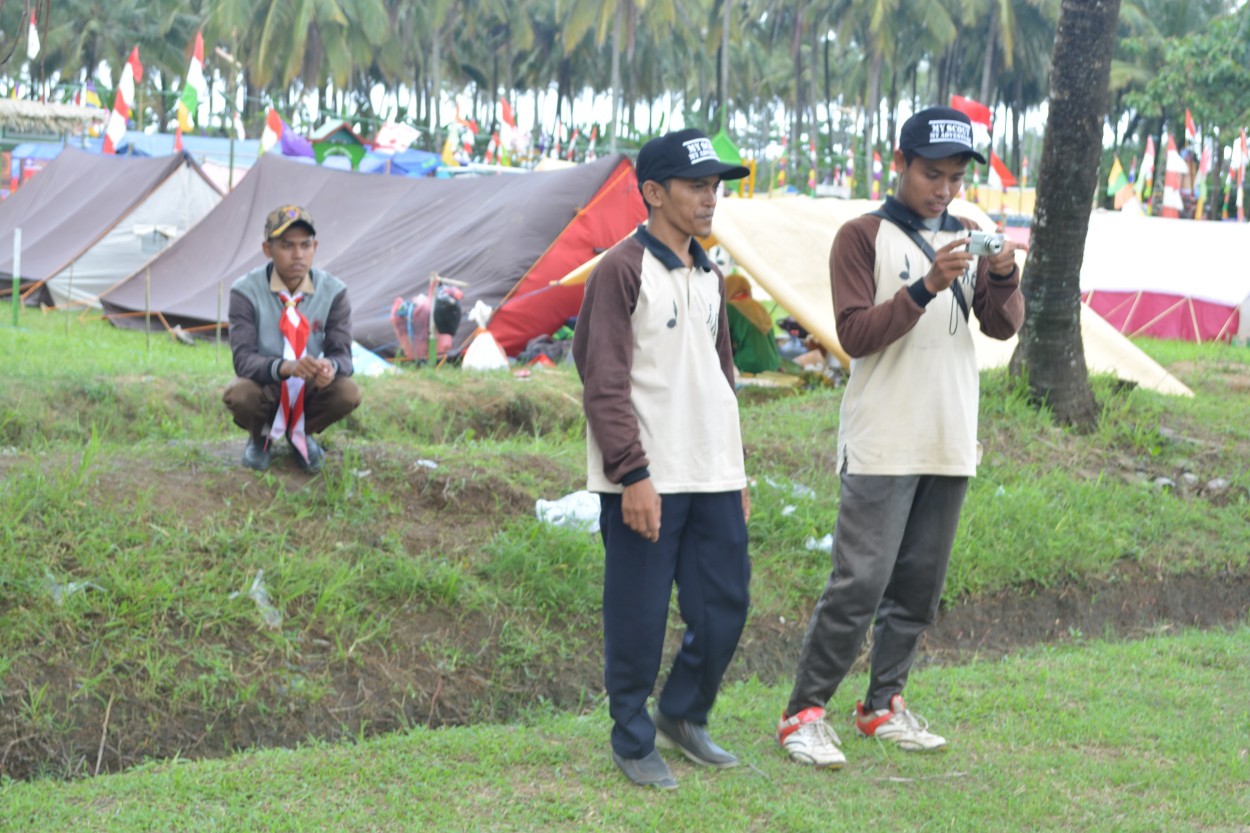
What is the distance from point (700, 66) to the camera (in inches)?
2267

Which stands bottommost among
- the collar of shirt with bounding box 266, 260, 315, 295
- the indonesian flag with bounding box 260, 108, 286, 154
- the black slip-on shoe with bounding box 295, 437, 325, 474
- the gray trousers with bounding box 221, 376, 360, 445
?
the black slip-on shoe with bounding box 295, 437, 325, 474

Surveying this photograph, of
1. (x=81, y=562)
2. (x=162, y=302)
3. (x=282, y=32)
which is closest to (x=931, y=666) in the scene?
(x=81, y=562)

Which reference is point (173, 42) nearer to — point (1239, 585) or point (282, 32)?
point (282, 32)

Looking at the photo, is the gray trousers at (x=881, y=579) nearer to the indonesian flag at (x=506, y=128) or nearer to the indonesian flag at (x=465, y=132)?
the indonesian flag at (x=506, y=128)

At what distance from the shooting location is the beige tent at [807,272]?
1008cm

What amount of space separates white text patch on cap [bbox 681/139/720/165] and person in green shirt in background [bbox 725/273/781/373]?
24.7ft

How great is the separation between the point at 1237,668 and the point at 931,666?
119 centimetres

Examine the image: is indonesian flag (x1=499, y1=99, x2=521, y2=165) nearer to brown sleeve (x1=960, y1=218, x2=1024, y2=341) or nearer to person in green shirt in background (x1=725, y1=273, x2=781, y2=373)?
person in green shirt in background (x1=725, y1=273, x2=781, y2=373)

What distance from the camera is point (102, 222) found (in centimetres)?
1748

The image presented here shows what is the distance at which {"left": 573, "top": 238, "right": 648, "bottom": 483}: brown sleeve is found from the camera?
354cm

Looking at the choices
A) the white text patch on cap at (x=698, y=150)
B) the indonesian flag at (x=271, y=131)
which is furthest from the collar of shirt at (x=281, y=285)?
the indonesian flag at (x=271, y=131)

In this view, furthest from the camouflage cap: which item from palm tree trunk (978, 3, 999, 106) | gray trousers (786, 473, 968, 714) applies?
palm tree trunk (978, 3, 999, 106)

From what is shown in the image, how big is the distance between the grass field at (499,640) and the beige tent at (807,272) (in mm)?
2001

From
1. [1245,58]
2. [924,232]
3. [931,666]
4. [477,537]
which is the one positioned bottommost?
[931,666]
